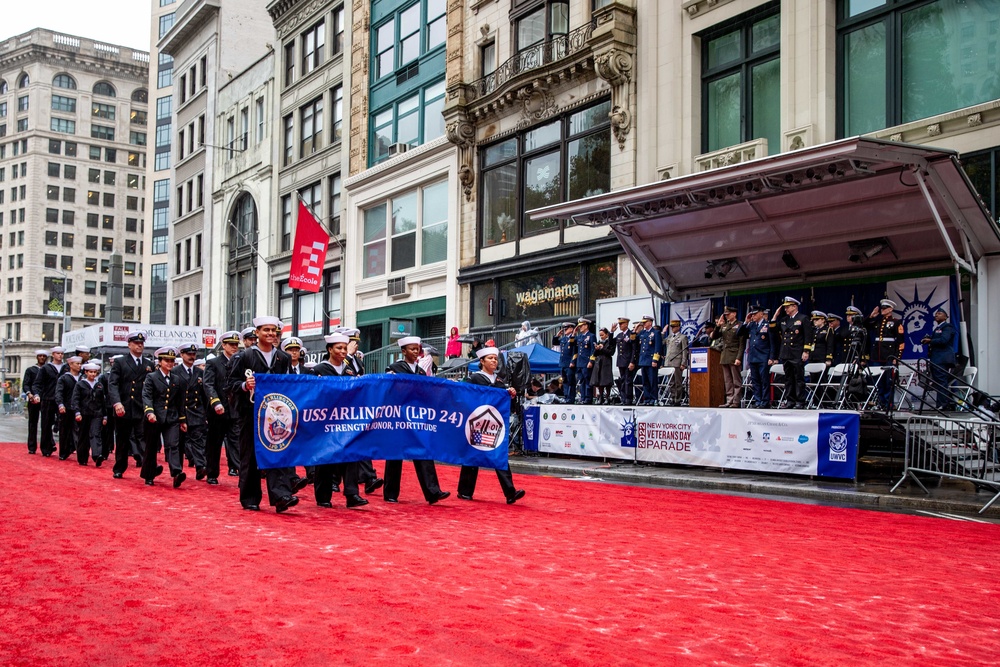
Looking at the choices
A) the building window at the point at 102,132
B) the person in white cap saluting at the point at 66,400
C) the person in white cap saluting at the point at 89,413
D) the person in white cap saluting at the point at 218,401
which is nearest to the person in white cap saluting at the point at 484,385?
the person in white cap saluting at the point at 218,401

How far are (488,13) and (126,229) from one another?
102631 millimetres

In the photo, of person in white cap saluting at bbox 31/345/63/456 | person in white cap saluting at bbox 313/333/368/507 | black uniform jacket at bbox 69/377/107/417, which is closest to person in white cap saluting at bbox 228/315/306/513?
person in white cap saluting at bbox 313/333/368/507

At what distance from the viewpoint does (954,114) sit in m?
18.5

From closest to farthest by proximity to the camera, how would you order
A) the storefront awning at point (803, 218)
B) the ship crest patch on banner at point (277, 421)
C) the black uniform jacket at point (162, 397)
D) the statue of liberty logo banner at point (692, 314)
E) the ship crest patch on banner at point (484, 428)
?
1. the ship crest patch on banner at point (277, 421)
2. the ship crest patch on banner at point (484, 428)
3. the black uniform jacket at point (162, 397)
4. the storefront awning at point (803, 218)
5. the statue of liberty logo banner at point (692, 314)

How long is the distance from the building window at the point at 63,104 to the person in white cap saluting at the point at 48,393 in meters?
112

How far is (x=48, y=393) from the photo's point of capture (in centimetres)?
2095

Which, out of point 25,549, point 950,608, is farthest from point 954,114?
point 25,549

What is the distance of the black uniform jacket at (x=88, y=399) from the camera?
1744cm

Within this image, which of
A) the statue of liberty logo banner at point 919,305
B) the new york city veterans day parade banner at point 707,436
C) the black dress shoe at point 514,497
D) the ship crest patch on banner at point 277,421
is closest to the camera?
the ship crest patch on banner at point 277,421

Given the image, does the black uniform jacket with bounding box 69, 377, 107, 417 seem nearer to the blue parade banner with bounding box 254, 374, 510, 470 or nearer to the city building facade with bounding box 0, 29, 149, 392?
the blue parade banner with bounding box 254, 374, 510, 470

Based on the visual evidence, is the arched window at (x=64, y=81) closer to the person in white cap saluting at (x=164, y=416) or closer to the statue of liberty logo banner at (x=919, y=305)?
the person in white cap saluting at (x=164, y=416)

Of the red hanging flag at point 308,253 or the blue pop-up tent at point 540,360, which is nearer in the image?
the blue pop-up tent at point 540,360

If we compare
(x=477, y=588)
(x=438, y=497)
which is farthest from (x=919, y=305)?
(x=477, y=588)

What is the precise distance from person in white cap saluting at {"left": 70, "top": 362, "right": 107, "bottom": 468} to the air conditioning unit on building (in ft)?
61.0
